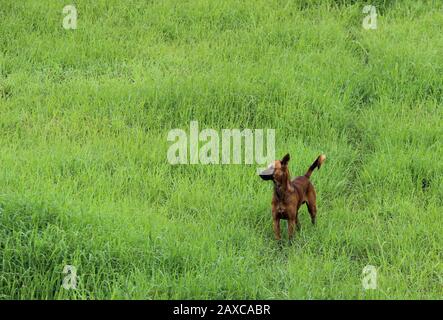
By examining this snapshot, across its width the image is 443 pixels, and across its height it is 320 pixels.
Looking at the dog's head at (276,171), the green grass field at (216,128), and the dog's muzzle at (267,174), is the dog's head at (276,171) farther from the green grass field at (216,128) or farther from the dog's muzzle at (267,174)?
the green grass field at (216,128)

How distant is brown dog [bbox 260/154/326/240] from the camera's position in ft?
15.6

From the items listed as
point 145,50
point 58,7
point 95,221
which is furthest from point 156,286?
point 58,7

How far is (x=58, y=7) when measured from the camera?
914 cm

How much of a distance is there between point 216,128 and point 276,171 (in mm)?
2095

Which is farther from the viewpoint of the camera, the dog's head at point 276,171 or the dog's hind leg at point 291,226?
the dog's hind leg at point 291,226

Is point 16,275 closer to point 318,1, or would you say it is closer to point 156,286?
point 156,286

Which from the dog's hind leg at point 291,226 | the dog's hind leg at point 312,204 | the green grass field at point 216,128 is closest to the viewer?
the green grass field at point 216,128

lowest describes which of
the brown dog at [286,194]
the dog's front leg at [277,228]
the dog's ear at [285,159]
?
the dog's front leg at [277,228]

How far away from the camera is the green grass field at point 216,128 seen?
469 centimetres

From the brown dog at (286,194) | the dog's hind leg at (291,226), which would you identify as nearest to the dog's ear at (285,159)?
the brown dog at (286,194)

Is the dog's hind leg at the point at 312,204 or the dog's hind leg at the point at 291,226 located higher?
the dog's hind leg at the point at 312,204

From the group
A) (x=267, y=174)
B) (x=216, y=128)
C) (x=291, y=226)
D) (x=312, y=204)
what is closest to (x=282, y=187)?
(x=267, y=174)
